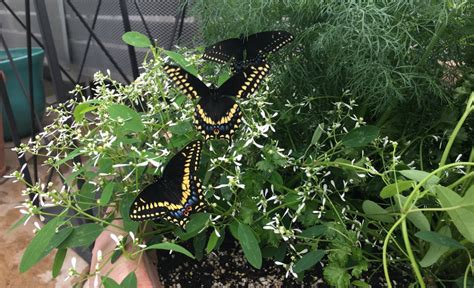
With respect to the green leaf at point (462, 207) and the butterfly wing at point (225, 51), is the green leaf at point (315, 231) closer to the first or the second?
the green leaf at point (462, 207)

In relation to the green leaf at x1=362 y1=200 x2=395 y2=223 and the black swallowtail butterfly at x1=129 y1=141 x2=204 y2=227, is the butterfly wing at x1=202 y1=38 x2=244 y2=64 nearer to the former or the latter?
the black swallowtail butterfly at x1=129 y1=141 x2=204 y2=227

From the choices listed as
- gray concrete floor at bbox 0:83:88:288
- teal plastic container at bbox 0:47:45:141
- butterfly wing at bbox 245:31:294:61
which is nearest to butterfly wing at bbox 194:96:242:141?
butterfly wing at bbox 245:31:294:61

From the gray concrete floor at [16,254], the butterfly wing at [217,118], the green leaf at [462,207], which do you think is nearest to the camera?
the green leaf at [462,207]

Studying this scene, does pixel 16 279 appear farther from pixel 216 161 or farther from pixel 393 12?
pixel 393 12

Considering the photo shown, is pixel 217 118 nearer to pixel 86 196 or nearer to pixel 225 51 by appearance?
pixel 225 51

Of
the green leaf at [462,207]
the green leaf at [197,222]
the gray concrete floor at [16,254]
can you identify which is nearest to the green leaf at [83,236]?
the green leaf at [197,222]

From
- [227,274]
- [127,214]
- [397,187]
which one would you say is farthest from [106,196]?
[397,187]

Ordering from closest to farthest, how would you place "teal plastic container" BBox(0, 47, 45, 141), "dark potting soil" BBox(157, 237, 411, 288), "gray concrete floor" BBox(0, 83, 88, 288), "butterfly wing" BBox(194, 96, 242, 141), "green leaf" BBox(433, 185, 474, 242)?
"green leaf" BBox(433, 185, 474, 242)
"butterfly wing" BBox(194, 96, 242, 141)
"dark potting soil" BBox(157, 237, 411, 288)
"gray concrete floor" BBox(0, 83, 88, 288)
"teal plastic container" BBox(0, 47, 45, 141)
